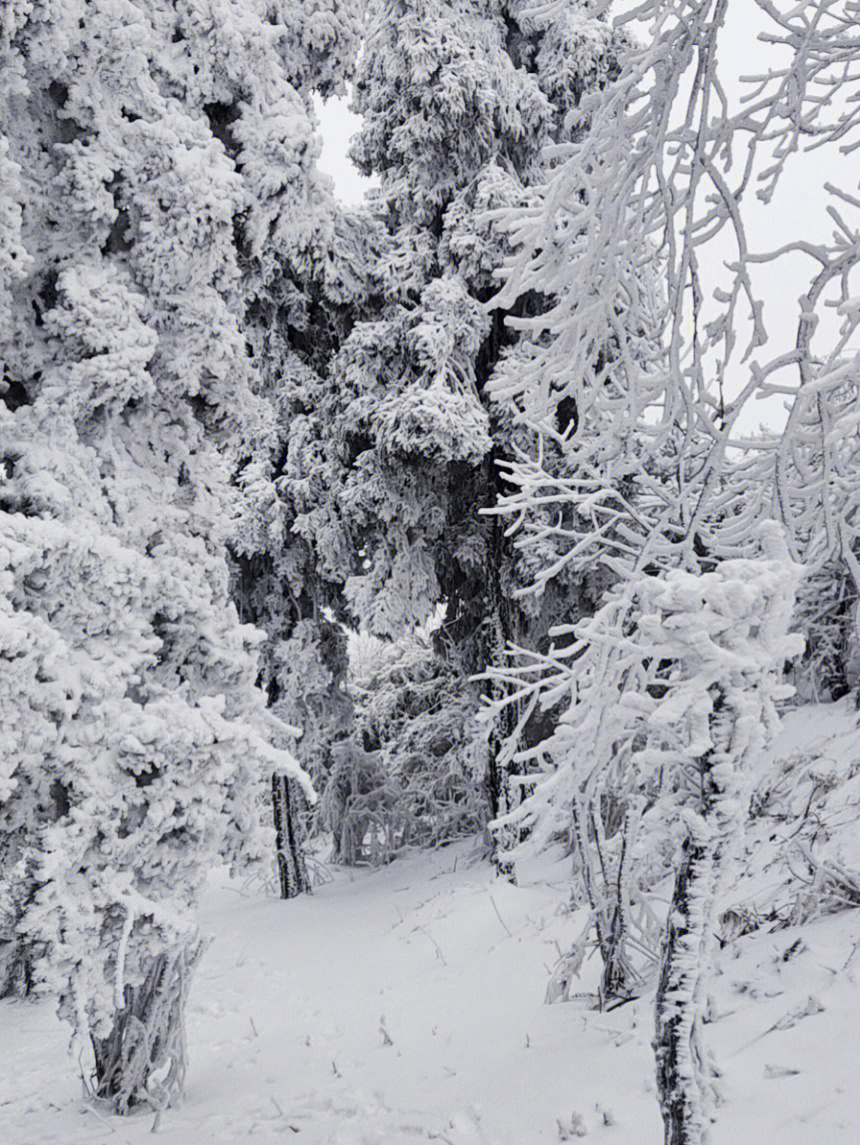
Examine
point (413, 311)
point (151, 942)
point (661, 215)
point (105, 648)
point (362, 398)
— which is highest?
point (413, 311)

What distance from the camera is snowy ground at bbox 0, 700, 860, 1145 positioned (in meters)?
3.09

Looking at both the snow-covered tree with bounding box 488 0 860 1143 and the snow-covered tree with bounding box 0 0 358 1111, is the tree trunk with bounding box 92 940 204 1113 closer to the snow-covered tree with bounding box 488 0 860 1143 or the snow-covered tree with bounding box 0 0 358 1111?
the snow-covered tree with bounding box 0 0 358 1111

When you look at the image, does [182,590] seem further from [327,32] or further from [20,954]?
[327,32]

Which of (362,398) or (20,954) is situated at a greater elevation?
(362,398)

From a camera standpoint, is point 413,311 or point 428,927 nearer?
point 428,927

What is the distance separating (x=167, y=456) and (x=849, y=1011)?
14.1 ft

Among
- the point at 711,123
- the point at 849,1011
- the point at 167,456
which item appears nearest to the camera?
the point at 711,123

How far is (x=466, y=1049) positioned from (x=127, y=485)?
12.0 feet

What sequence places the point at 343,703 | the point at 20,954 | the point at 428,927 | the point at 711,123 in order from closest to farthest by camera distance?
1. the point at 711,123
2. the point at 20,954
3. the point at 428,927
4. the point at 343,703

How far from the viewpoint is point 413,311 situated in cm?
859

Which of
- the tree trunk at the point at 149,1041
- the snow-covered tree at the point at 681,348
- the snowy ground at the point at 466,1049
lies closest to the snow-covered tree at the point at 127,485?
the tree trunk at the point at 149,1041

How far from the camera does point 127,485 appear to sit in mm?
4297

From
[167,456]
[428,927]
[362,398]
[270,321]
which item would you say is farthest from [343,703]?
[167,456]

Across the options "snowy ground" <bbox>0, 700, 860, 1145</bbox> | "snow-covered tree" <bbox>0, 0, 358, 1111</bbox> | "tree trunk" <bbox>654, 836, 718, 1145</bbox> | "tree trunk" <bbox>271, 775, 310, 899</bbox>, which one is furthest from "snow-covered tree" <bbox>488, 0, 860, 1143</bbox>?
"tree trunk" <bbox>271, 775, 310, 899</bbox>
